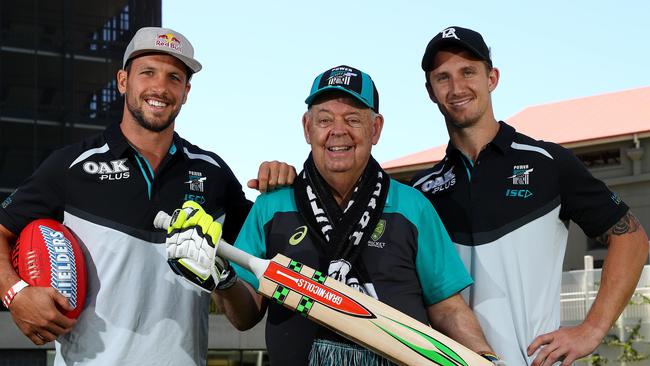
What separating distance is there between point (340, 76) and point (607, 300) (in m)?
1.75

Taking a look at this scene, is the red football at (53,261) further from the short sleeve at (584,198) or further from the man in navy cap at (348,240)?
the short sleeve at (584,198)

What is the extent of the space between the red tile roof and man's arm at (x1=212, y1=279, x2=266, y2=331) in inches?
1187

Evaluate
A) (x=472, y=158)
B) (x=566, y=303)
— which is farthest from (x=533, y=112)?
(x=472, y=158)

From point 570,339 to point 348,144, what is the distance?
1425 mm

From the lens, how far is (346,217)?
4.43 metres

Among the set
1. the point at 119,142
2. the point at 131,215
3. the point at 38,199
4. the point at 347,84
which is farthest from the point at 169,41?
the point at 347,84

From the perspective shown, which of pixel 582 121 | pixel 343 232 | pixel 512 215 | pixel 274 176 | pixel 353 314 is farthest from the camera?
pixel 582 121

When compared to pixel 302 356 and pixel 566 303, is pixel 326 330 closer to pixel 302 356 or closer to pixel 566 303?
pixel 302 356

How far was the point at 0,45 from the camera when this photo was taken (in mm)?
33156

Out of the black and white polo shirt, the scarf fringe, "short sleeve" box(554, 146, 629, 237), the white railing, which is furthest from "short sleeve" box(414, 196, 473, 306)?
the white railing

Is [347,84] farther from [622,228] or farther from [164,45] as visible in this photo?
[622,228]

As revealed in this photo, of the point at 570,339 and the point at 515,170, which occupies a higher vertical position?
the point at 515,170

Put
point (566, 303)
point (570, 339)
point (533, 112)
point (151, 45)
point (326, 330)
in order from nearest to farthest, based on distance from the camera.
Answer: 1. point (326, 330)
2. point (570, 339)
3. point (151, 45)
4. point (566, 303)
5. point (533, 112)

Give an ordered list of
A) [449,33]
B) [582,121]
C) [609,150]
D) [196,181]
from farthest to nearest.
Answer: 1. [582,121]
2. [609,150]
3. [196,181]
4. [449,33]
